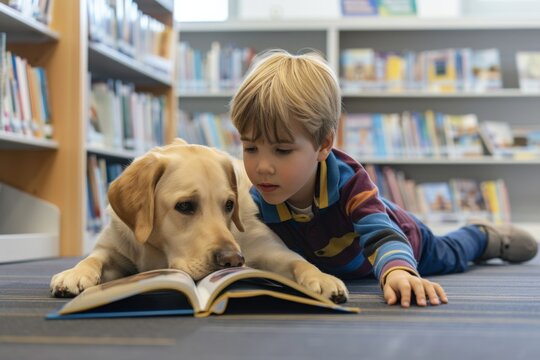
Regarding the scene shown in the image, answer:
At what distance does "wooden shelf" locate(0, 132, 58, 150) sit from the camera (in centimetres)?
268

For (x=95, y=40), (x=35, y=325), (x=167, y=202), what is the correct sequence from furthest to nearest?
(x=95, y=40) < (x=167, y=202) < (x=35, y=325)

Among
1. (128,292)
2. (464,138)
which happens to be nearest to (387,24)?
(464,138)

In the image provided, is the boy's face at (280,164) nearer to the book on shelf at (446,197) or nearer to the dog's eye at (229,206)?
the dog's eye at (229,206)

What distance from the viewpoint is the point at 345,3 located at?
5.18 m

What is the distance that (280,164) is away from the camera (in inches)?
64.7

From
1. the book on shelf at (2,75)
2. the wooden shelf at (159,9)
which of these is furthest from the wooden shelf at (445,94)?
the book on shelf at (2,75)

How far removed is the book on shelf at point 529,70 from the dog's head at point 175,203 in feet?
12.4

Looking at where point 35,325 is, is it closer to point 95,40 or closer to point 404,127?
point 95,40

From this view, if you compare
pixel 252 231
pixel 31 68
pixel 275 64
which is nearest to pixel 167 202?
pixel 252 231

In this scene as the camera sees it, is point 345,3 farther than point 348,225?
Yes

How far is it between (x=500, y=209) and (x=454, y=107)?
0.82 meters

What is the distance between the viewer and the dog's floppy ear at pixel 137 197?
161 centimetres

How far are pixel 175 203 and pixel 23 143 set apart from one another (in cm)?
146

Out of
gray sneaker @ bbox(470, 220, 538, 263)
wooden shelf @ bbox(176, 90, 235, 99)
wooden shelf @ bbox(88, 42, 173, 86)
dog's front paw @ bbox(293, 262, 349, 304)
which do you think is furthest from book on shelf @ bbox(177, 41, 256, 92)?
dog's front paw @ bbox(293, 262, 349, 304)
